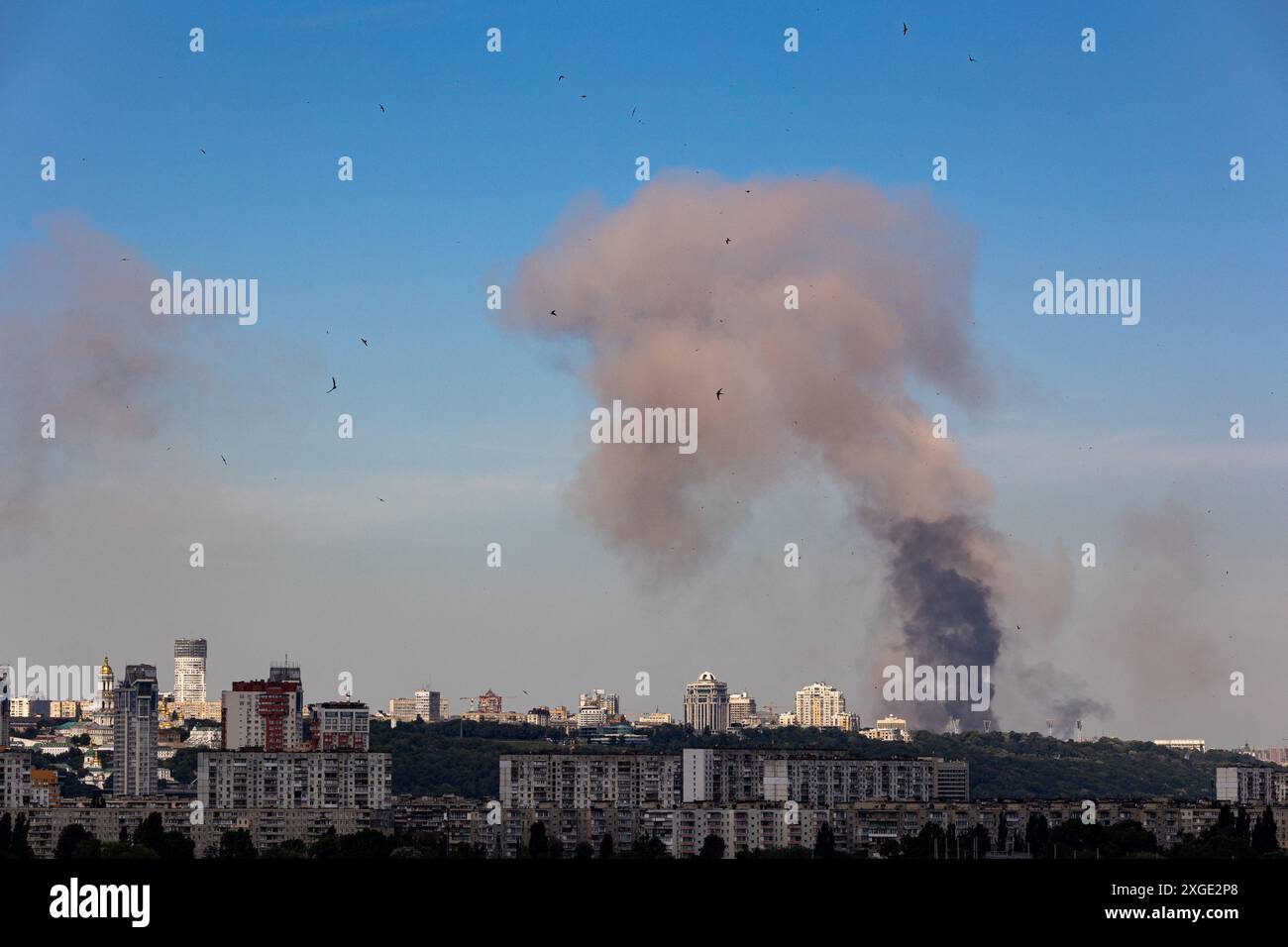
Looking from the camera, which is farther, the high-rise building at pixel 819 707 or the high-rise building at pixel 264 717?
the high-rise building at pixel 819 707

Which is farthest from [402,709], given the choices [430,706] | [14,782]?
[14,782]

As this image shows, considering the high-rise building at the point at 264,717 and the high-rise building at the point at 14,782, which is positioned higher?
the high-rise building at the point at 264,717

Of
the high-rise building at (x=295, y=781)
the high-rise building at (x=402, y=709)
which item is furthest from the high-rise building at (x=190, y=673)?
the high-rise building at (x=295, y=781)

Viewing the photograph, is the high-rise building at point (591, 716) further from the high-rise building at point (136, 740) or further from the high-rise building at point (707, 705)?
the high-rise building at point (136, 740)

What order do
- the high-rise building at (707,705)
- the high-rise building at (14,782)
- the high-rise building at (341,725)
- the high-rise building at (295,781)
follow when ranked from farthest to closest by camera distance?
the high-rise building at (707,705)
the high-rise building at (341,725)
the high-rise building at (14,782)
the high-rise building at (295,781)

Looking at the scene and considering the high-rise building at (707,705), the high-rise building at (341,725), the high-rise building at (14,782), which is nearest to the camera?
the high-rise building at (14,782)
